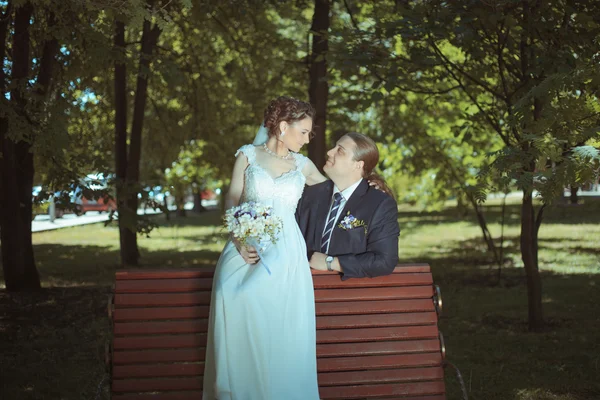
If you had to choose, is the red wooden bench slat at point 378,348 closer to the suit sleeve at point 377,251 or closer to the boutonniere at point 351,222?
the suit sleeve at point 377,251

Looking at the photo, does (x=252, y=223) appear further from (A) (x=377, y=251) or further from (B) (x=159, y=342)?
(B) (x=159, y=342)

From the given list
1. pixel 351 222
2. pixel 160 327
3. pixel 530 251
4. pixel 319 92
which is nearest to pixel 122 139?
pixel 319 92

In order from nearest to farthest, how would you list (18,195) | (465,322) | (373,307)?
1. (373,307)
2. (465,322)
3. (18,195)

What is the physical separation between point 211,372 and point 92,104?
570 inches

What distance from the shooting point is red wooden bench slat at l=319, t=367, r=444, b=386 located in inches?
203

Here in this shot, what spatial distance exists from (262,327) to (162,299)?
675 mm

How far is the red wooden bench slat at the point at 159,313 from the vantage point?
505 centimetres

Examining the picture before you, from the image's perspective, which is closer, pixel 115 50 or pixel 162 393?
pixel 162 393

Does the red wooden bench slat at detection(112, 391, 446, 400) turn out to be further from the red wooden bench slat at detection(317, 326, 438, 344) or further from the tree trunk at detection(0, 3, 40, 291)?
the tree trunk at detection(0, 3, 40, 291)

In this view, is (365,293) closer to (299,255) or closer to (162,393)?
(299,255)

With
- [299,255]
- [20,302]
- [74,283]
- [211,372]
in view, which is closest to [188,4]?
[299,255]

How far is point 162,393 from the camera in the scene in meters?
5.07

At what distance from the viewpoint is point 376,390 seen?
203 inches

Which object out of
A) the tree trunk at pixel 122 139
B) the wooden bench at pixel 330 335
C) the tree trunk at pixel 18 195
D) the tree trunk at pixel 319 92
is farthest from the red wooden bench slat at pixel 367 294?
the tree trunk at pixel 122 139
